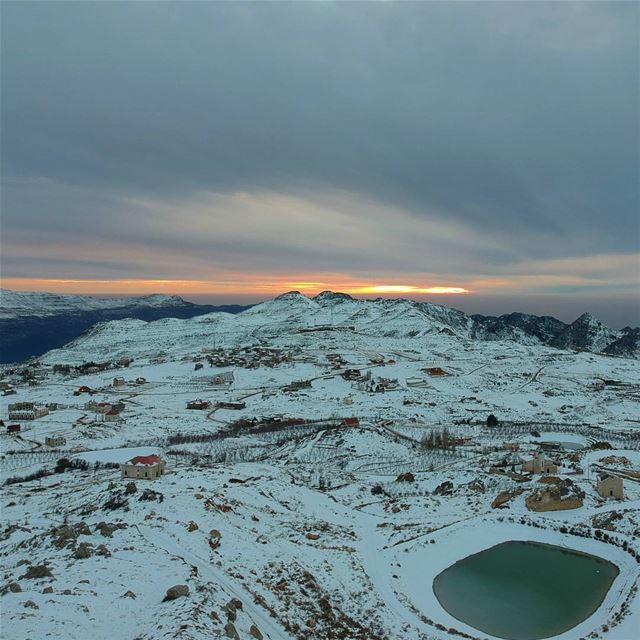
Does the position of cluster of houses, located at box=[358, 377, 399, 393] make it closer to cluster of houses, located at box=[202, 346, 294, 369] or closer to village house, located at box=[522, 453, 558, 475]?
cluster of houses, located at box=[202, 346, 294, 369]

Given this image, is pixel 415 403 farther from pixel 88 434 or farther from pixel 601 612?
pixel 601 612

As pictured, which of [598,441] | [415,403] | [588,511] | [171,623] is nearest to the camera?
[171,623]

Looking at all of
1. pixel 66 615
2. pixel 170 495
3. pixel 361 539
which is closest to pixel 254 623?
pixel 66 615

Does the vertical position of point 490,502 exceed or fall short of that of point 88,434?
it exceeds it

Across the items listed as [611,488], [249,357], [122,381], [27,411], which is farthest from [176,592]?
[249,357]

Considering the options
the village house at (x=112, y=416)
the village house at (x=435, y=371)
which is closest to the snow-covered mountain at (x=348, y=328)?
the village house at (x=435, y=371)

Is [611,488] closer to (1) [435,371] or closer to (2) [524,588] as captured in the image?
(2) [524,588]

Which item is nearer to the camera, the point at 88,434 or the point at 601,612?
the point at 601,612
